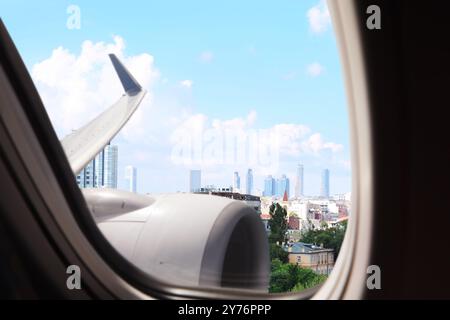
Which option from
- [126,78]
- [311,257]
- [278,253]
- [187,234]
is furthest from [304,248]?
[126,78]

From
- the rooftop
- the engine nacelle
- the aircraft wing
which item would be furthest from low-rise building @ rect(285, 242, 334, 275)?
the aircraft wing

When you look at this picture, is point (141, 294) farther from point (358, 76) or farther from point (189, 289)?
point (358, 76)

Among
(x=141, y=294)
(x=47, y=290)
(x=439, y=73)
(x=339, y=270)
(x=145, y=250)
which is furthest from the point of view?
(x=145, y=250)

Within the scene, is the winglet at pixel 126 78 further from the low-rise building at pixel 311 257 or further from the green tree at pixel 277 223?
the low-rise building at pixel 311 257

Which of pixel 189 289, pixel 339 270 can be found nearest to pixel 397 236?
pixel 339 270

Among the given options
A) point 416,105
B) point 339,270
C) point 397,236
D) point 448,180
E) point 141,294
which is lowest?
point 141,294

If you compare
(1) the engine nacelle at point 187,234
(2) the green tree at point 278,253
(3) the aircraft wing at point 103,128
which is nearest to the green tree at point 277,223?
A: (2) the green tree at point 278,253

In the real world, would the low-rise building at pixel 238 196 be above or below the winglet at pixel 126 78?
below

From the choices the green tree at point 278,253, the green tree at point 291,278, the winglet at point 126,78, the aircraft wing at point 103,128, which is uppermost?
the winglet at point 126,78
